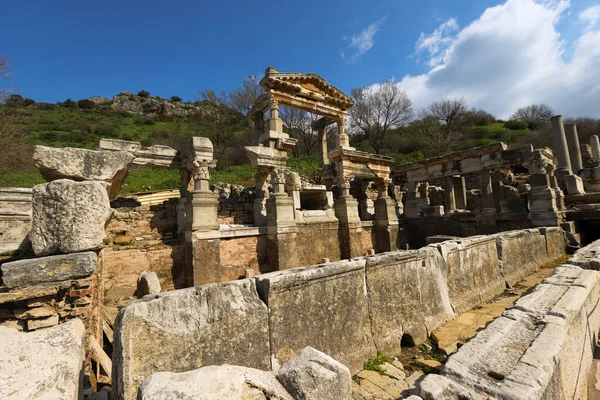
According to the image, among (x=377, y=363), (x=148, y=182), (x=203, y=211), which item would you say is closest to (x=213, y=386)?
(x=377, y=363)

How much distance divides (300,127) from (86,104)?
47.8m

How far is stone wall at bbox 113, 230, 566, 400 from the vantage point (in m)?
1.83

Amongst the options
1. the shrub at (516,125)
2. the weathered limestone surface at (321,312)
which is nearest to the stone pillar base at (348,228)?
the weathered limestone surface at (321,312)

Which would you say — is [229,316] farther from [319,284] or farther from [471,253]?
[471,253]

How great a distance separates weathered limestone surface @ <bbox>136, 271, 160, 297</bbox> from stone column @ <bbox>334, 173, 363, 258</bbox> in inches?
262

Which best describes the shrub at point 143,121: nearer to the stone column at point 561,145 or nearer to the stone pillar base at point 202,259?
the stone pillar base at point 202,259

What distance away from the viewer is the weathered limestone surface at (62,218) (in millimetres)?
2822

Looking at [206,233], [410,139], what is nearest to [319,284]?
[206,233]

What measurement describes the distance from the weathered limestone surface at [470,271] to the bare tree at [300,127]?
76.0 feet

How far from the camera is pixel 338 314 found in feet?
9.15

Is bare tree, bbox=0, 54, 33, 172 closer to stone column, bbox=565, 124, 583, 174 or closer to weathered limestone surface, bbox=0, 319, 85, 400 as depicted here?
weathered limestone surface, bbox=0, 319, 85, 400

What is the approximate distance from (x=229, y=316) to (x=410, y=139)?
36203mm

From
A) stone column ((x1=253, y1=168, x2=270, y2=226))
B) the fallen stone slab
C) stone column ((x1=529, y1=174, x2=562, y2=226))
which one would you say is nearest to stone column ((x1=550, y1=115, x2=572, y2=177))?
stone column ((x1=529, y1=174, x2=562, y2=226))

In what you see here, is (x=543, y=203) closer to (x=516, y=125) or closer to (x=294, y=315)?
(x=294, y=315)
